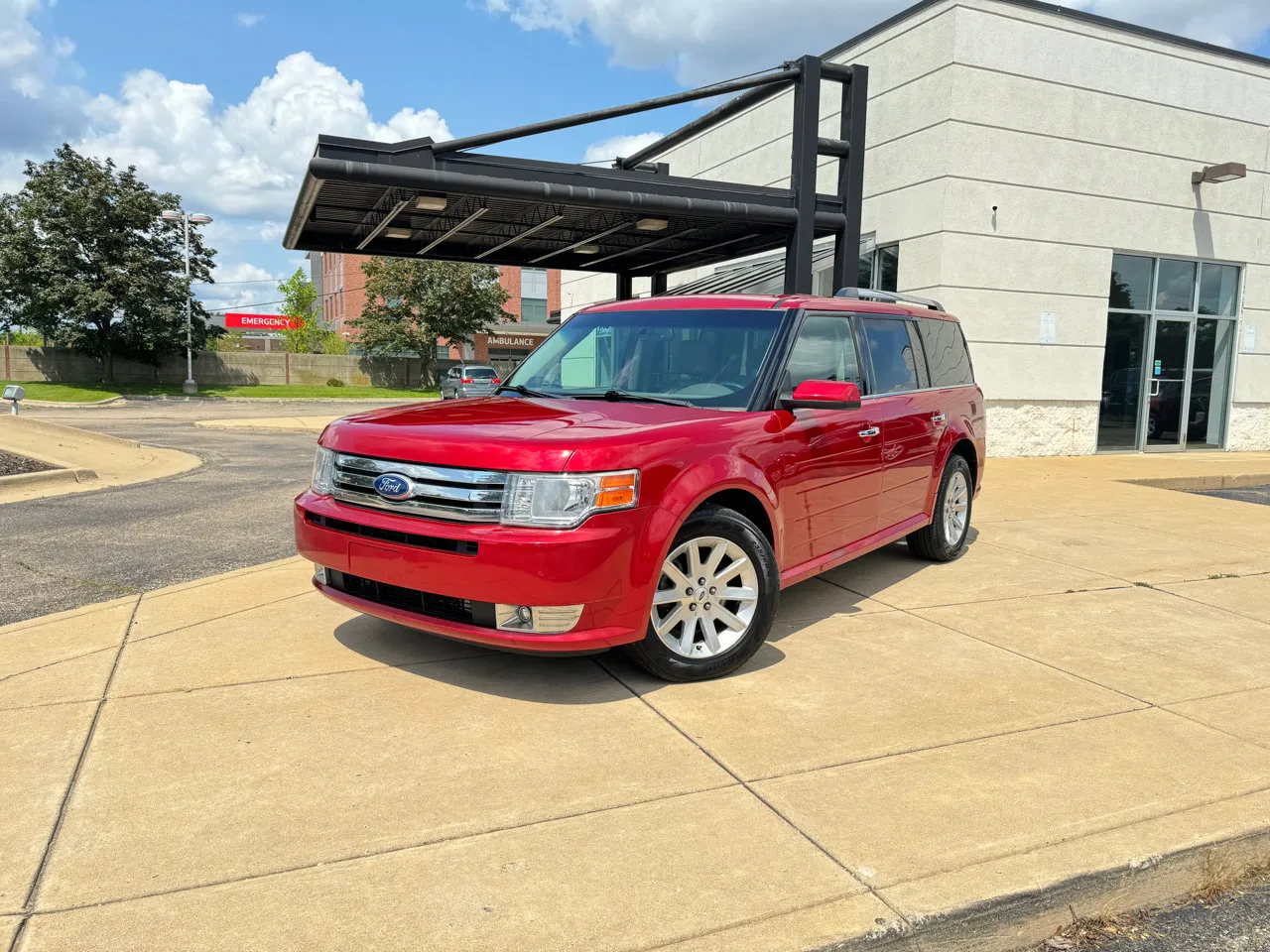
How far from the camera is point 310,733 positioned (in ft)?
12.1

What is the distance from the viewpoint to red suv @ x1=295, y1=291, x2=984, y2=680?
3.79 meters

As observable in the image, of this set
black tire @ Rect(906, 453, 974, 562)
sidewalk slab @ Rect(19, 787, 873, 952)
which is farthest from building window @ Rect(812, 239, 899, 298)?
sidewalk slab @ Rect(19, 787, 873, 952)

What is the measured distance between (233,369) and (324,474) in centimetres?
4569

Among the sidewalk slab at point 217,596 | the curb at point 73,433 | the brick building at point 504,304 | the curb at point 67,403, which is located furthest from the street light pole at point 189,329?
the sidewalk slab at point 217,596

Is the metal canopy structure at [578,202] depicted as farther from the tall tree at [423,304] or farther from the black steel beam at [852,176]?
the tall tree at [423,304]

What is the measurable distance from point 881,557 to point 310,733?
15.7ft

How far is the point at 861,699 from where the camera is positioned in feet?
13.6

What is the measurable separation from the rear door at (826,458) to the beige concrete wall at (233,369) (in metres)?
44.4

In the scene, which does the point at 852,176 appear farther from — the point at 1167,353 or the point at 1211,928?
the point at 1211,928

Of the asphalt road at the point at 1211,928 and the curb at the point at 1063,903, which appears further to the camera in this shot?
the asphalt road at the point at 1211,928

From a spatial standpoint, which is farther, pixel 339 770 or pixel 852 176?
pixel 852 176

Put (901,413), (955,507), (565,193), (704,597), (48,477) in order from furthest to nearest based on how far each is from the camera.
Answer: (48,477) < (565,193) < (955,507) < (901,413) < (704,597)

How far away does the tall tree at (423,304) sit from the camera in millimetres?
49188

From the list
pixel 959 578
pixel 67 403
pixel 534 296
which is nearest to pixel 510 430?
pixel 959 578
